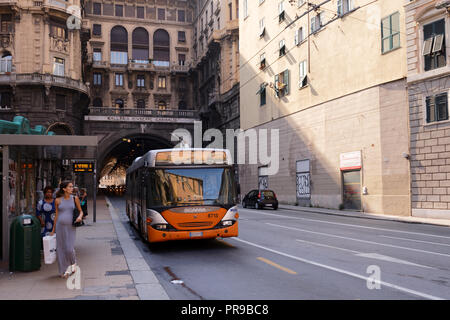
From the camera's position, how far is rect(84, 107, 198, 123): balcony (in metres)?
50.9

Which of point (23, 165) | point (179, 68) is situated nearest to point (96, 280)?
point (23, 165)

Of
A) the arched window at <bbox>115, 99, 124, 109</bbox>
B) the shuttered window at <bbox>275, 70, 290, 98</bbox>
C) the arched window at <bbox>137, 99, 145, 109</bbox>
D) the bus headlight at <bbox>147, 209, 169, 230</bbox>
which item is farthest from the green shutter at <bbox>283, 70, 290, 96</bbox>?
the arched window at <bbox>115, 99, 124, 109</bbox>

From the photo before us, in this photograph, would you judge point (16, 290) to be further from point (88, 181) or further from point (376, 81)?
point (88, 181)

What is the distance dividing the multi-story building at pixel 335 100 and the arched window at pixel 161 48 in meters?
24.1

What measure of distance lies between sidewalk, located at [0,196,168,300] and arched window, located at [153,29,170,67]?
179 feet

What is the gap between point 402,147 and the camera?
23484 millimetres

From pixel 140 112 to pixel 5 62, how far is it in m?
16.0

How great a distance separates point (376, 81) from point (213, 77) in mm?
30322

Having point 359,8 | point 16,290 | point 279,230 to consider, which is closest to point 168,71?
point 359,8

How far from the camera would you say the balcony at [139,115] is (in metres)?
50.9

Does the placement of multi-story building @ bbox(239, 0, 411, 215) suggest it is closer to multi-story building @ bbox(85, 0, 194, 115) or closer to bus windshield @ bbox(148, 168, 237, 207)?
bus windshield @ bbox(148, 168, 237, 207)

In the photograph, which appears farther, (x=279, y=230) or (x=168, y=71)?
(x=168, y=71)

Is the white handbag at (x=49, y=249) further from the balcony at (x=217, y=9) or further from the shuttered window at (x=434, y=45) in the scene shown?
the balcony at (x=217, y=9)

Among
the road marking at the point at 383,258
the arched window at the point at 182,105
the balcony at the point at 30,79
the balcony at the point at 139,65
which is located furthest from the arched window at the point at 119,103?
the road marking at the point at 383,258
